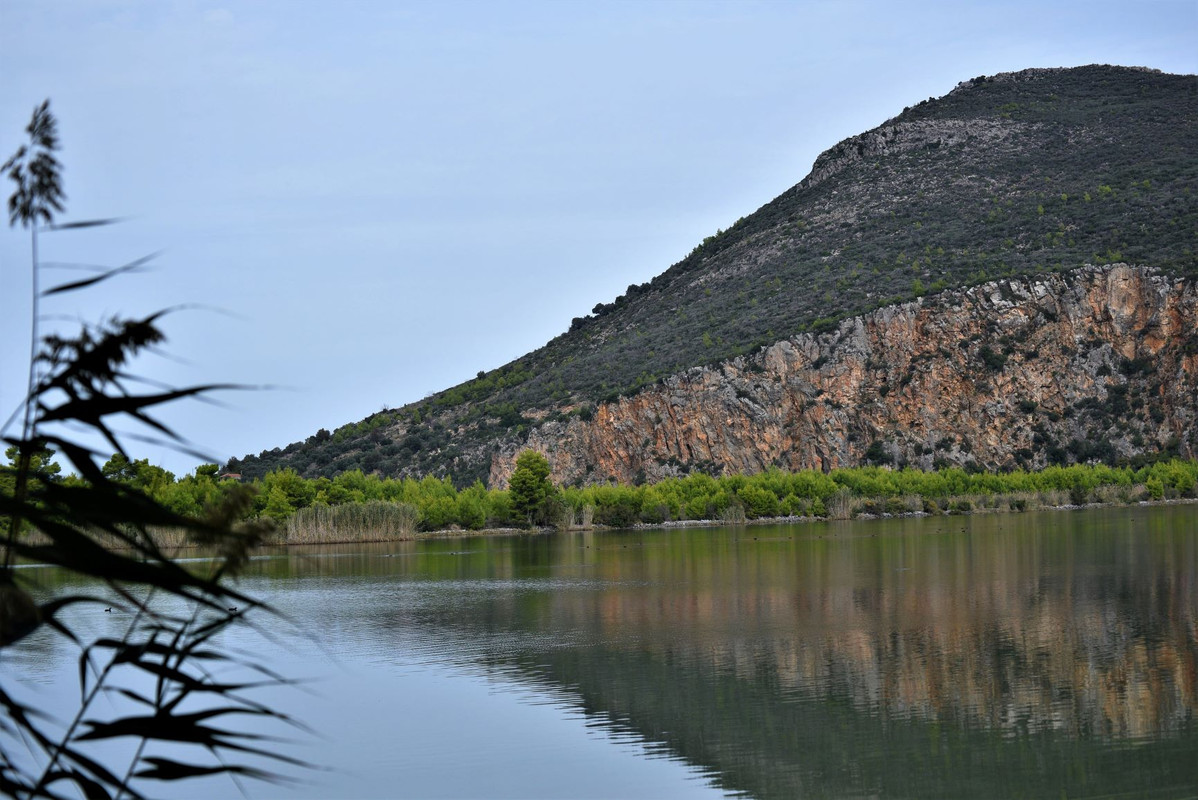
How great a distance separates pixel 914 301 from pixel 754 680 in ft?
223

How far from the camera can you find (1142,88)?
105 metres

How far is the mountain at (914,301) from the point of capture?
79.9 metres

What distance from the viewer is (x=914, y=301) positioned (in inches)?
3209

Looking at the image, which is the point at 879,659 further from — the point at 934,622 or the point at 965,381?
the point at 965,381

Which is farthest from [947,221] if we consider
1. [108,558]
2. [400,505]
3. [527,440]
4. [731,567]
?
[108,558]

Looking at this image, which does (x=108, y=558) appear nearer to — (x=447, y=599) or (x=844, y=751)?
(x=844, y=751)

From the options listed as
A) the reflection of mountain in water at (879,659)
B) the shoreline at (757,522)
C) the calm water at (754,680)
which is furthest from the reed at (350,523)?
the calm water at (754,680)

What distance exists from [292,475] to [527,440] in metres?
24.7

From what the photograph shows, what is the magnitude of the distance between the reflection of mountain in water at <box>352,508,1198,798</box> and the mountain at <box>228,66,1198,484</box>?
4501cm

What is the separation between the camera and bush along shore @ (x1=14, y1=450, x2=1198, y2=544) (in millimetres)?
64625

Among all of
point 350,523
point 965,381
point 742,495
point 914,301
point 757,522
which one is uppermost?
point 914,301

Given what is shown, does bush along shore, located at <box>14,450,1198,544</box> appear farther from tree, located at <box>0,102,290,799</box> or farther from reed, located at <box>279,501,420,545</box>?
tree, located at <box>0,102,290,799</box>

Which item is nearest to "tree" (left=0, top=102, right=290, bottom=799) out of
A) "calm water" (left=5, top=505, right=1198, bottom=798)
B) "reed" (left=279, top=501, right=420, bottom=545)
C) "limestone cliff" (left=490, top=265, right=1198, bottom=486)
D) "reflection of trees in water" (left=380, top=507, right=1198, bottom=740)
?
"calm water" (left=5, top=505, right=1198, bottom=798)

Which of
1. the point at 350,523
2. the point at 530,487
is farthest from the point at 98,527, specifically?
the point at 530,487
